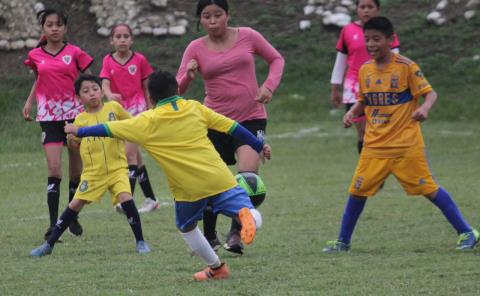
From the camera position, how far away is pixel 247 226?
6.88 meters

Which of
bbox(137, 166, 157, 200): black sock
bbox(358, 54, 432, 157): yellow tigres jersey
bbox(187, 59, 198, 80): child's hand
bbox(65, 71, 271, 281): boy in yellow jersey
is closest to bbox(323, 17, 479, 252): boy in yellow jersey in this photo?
bbox(358, 54, 432, 157): yellow tigres jersey

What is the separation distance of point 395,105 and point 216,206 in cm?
186

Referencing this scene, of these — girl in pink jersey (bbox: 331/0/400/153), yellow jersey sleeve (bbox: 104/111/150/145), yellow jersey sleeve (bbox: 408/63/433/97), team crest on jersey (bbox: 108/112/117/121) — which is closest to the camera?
yellow jersey sleeve (bbox: 104/111/150/145)

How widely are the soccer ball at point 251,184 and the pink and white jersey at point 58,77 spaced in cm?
262

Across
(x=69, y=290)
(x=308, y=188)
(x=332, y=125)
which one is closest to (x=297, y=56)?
(x=332, y=125)

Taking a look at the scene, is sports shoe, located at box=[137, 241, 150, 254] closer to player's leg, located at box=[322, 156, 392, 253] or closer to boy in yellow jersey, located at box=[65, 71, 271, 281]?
player's leg, located at box=[322, 156, 392, 253]

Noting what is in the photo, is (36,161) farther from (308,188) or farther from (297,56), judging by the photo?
(297,56)

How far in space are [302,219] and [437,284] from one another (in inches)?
162

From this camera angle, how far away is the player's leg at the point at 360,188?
8.44 m

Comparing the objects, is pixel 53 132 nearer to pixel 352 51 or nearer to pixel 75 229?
pixel 75 229

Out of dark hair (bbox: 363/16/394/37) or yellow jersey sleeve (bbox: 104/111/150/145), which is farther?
dark hair (bbox: 363/16/394/37)

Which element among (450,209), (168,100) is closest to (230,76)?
(168,100)

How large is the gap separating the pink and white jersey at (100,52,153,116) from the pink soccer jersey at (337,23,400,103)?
7.30 ft

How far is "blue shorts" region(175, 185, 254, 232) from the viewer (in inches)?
284
